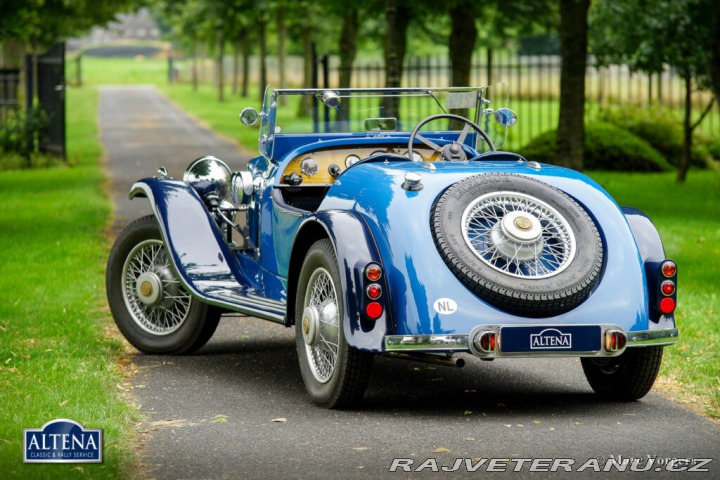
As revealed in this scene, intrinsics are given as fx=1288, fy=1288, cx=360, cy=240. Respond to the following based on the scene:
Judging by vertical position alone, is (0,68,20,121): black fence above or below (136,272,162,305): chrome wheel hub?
above

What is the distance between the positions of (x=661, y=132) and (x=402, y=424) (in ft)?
61.2

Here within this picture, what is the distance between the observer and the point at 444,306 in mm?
6105

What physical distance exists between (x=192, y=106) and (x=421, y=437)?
1731 inches

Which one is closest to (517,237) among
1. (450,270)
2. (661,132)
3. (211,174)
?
(450,270)

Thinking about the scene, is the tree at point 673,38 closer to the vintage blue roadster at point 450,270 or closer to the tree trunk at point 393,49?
the tree trunk at point 393,49

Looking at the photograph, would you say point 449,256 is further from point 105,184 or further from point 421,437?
point 105,184

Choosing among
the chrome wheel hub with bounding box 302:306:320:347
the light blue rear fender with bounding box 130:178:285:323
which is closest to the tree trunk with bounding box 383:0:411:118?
the light blue rear fender with bounding box 130:178:285:323

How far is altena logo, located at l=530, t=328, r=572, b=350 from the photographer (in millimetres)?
6074

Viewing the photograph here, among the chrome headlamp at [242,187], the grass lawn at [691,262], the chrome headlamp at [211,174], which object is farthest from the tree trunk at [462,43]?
the chrome headlamp at [242,187]

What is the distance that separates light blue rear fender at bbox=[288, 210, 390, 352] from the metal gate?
17.3 metres

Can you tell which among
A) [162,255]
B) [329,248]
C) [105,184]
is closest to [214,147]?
[105,184]

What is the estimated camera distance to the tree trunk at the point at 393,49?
904 centimetres

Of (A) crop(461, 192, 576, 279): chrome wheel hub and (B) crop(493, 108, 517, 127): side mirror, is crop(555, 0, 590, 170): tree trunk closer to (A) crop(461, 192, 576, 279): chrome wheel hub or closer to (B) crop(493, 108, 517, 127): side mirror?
(B) crop(493, 108, 517, 127): side mirror

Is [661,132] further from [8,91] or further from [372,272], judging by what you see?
[372,272]
